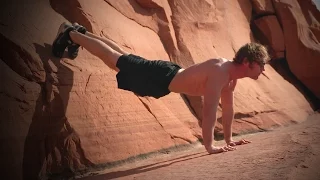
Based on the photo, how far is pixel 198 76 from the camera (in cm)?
273

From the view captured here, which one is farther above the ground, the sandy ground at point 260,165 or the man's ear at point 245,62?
the man's ear at point 245,62

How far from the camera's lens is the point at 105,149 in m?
2.81

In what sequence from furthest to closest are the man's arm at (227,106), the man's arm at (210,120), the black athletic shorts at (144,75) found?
the man's arm at (227,106)
the black athletic shorts at (144,75)
the man's arm at (210,120)

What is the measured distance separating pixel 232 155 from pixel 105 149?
124 cm

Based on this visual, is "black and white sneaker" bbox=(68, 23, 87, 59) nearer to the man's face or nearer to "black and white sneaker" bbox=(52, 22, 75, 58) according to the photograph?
"black and white sneaker" bbox=(52, 22, 75, 58)

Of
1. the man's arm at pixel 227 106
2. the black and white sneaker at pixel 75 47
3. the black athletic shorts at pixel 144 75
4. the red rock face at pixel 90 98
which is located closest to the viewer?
the red rock face at pixel 90 98

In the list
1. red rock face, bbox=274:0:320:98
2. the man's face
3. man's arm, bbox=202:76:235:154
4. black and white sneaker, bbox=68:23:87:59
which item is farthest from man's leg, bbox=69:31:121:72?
red rock face, bbox=274:0:320:98

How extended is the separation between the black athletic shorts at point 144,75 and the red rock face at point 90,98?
15.4 inches

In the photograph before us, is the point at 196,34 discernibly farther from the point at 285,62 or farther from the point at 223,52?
the point at 285,62

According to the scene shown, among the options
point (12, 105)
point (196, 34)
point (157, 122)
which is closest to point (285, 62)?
point (196, 34)

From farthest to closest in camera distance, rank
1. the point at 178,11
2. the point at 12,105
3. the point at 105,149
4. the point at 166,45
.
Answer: the point at 178,11
the point at 166,45
the point at 105,149
the point at 12,105

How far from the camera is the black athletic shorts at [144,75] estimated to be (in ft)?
9.37

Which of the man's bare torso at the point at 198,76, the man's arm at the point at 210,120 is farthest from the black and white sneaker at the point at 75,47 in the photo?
the man's arm at the point at 210,120

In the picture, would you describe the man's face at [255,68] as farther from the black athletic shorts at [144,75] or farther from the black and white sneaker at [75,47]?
the black and white sneaker at [75,47]
